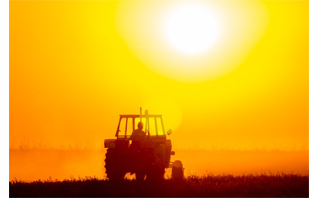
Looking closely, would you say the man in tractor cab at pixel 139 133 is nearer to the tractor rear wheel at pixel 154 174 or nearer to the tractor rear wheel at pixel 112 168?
the tractor rear wheel at pixel 112 168

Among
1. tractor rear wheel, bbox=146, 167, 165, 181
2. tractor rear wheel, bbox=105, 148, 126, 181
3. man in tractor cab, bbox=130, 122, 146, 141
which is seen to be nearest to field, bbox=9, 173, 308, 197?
tractor rear wheel, bbox=105, 148, 126, 181

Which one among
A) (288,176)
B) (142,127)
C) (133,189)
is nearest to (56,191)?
(133,189)

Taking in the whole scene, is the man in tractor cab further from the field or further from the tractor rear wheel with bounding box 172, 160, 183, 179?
the tractor rear wheel with bounding box 172, 160, 183, 179

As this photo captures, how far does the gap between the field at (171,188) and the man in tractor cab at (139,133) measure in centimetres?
152

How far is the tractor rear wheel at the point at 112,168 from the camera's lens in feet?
74.7

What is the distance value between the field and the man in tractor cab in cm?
152

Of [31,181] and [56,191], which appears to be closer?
[56,191]

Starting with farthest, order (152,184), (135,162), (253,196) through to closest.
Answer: (135,162)
(152,184)
(253,196)

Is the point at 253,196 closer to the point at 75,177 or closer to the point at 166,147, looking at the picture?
the point at 166,147

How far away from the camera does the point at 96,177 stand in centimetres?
2344

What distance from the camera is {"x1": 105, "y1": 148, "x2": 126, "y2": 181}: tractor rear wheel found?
2276cm

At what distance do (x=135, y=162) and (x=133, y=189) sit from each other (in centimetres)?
242

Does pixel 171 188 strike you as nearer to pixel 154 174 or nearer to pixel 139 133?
pixel 154 174

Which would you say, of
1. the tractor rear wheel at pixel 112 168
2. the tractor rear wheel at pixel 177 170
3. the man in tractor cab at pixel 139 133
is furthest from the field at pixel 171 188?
the man in tractor cab at pixel 139 133
